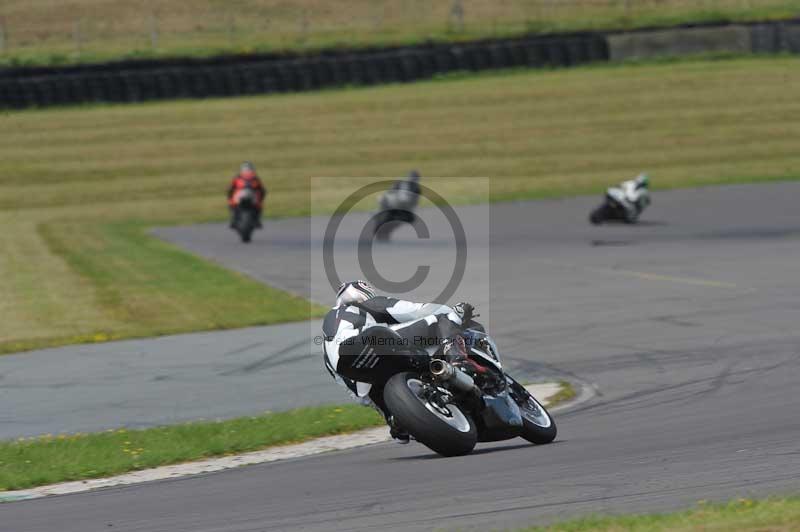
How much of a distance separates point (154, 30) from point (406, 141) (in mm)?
13125

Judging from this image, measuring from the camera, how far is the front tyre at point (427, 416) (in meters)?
8.52

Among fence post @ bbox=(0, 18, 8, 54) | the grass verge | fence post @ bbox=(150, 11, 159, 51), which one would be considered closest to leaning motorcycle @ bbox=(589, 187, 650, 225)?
the grass verge

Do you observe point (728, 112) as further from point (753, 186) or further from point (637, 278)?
point (637, 278)

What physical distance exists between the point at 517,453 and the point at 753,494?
88.2 inches

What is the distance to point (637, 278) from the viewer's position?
1938 cm

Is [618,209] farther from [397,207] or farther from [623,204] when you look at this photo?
[397,207]

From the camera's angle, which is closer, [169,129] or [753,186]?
[753,186]

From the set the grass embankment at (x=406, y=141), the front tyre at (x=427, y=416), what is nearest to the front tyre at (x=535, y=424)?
the front tyre at (x=427, y=416)

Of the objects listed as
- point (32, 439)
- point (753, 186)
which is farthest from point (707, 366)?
point (753, 186)

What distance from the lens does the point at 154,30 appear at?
48625 millimetres

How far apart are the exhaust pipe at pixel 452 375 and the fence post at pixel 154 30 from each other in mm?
38674

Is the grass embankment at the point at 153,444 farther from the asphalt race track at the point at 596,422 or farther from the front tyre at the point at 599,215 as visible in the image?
the front tyre at the point at 599,215

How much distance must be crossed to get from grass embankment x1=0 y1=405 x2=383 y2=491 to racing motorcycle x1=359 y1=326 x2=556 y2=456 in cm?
204

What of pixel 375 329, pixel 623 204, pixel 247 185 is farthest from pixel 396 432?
pixel 623 204
